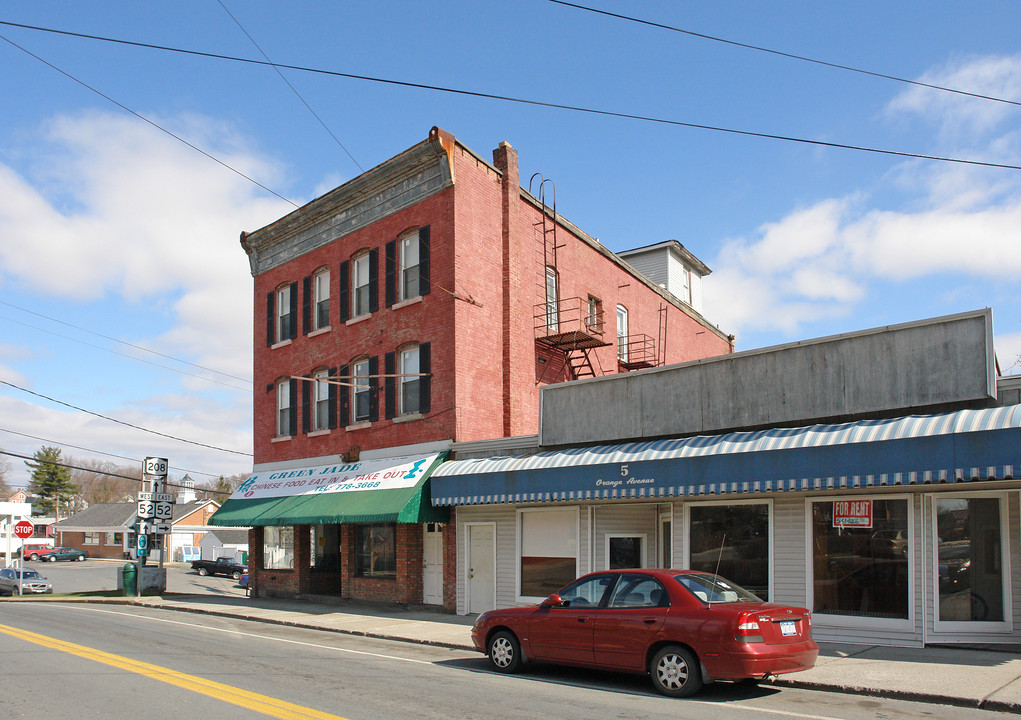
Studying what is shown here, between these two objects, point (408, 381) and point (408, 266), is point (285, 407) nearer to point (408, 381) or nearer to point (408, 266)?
point (408, 381)

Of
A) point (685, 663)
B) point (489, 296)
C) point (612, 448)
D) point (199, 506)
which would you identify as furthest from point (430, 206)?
point (199, 506)

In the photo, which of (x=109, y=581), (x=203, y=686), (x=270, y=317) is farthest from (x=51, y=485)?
(x=203, y=686)

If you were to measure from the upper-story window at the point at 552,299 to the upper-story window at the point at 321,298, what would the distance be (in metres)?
6.92

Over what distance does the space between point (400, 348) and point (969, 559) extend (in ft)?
47.6

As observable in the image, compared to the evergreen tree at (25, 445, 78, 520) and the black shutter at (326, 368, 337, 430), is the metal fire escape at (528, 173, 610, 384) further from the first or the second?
the evergreen tree at (25, 445, 78, 520)

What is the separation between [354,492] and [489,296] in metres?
6.30

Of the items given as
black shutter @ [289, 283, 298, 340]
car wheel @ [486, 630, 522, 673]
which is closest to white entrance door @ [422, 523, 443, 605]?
black shutter @ [289, 283, 298, 340]

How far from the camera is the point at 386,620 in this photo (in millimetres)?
18719

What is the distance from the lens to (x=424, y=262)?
21.9m

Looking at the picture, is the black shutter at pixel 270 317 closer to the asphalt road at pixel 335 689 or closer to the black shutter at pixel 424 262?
the black shutter at pixel 424 262

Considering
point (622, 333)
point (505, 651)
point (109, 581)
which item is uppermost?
point (622, 333)

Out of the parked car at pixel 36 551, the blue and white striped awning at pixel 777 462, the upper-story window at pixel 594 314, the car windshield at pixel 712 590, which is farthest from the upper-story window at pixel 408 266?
the parked car at pixel 36 551

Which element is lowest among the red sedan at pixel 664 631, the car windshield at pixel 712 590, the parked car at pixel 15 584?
the parked car at pixel 15 584

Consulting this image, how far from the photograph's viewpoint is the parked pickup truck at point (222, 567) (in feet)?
168
